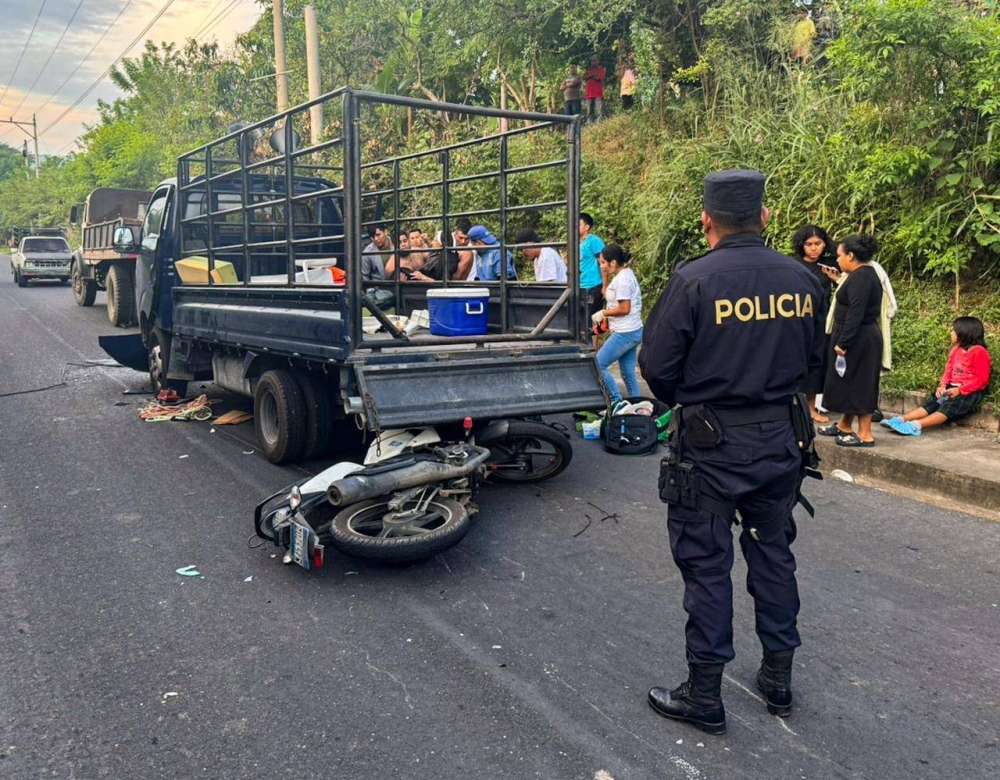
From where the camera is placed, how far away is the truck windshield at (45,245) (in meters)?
24.7

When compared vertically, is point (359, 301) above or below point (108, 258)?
below

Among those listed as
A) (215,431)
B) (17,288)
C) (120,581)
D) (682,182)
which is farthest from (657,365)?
(17,288)

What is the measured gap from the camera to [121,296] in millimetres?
14656

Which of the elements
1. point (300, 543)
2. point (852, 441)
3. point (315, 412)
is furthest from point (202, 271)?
point (852, 441)

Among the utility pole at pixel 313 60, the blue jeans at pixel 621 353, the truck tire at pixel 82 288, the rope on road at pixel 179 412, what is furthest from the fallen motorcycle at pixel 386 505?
the truck tire at pixel 82 288

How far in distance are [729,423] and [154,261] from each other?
6977mm

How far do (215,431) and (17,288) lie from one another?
20309mm

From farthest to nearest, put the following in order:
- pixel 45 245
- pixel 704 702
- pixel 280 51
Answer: pixel 45 245, pixel 280 51, pixel 704 702

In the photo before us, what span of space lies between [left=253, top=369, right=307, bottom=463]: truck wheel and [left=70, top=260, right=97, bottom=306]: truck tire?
13387 mm

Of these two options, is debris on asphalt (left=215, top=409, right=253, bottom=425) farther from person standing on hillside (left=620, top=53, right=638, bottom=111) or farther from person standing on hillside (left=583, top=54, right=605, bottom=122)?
person standing on hillside (left=583, top=54, right=605, bottom=122)

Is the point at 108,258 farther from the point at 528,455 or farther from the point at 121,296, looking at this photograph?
the point at 528,455

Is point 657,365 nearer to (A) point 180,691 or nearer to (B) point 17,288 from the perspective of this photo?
(A) point 180,691

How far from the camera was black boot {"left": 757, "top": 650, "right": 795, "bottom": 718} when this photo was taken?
2.93 m

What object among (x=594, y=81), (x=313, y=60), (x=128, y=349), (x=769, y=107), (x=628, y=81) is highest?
(x=313, y=60)
